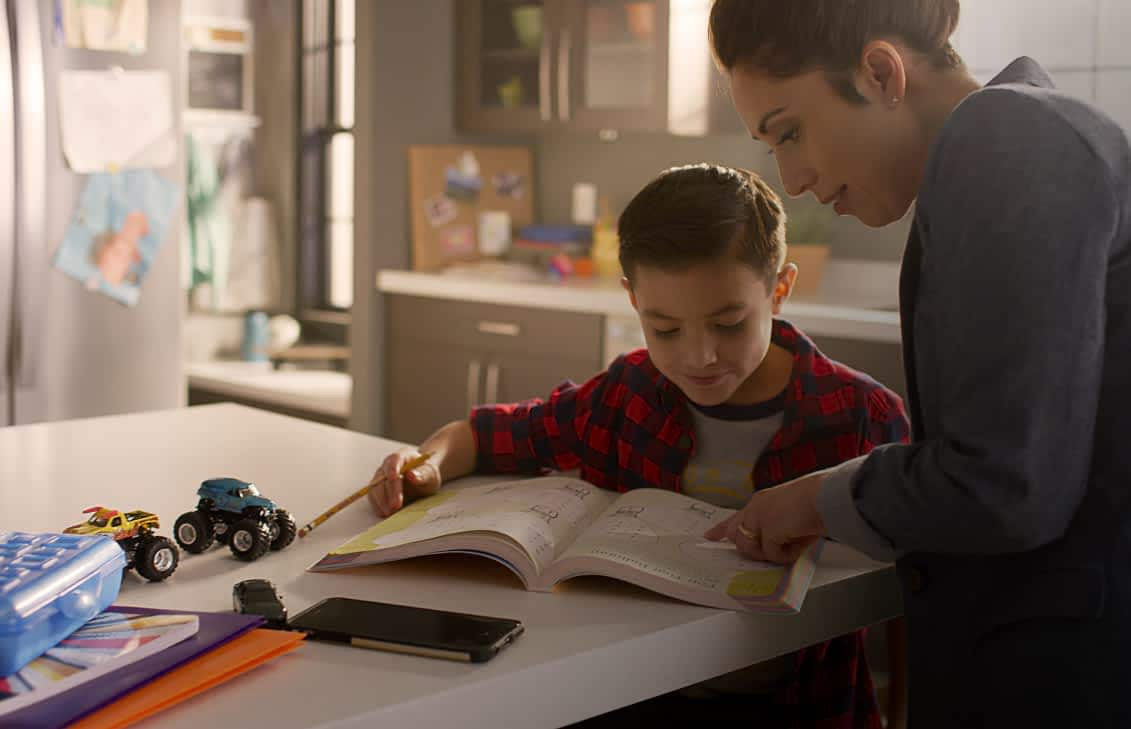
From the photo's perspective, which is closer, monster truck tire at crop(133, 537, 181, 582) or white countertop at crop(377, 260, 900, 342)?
monster truck tire at crop(133, 537, 181, 582)

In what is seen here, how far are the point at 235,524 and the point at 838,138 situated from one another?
0.63 meters

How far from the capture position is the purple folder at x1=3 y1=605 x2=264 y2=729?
0.71 metres

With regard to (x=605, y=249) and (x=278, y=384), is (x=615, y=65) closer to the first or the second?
(x=605, y=249)

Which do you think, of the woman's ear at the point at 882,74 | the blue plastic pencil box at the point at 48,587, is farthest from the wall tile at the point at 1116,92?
the blue plastic pencil box at the point at 48,587

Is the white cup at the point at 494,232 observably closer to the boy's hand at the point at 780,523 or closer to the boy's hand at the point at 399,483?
the boy's hand at the point at 399,483

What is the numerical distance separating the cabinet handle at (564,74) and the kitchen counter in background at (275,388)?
1.10 metres

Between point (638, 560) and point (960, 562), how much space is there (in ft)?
0.84

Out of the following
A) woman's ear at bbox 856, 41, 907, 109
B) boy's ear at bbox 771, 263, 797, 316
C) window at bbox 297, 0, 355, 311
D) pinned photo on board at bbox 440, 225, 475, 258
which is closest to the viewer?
woman's ear at bbox 856, 41, 907, 109

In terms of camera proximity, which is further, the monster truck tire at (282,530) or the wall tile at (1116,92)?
the wall tile at (1116,92)

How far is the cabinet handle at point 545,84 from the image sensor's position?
3.71 m

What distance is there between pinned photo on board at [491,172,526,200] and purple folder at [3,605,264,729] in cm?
329

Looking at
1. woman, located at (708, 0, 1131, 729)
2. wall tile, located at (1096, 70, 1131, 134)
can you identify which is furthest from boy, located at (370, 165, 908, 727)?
wall tile, located at (1096, 70, 1131, 134)

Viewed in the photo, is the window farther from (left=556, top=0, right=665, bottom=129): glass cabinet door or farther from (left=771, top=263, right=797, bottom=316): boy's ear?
(left=771, top=263, right=797, bottom=316): boy's ear

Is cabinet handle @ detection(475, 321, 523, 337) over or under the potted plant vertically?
under
